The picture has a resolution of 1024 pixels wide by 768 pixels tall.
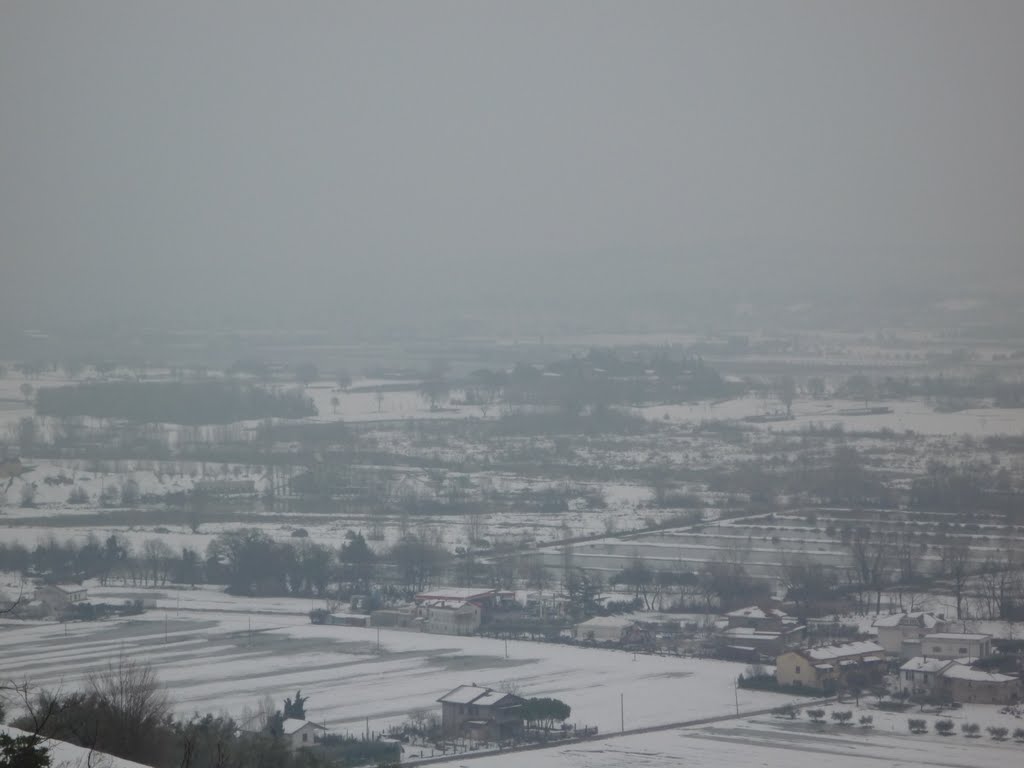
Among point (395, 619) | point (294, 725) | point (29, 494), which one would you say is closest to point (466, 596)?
point (395, 619)

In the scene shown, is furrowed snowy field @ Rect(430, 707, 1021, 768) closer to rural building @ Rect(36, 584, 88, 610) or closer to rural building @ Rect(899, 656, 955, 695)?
rural building @ Rect(899, 656, 955, 695)

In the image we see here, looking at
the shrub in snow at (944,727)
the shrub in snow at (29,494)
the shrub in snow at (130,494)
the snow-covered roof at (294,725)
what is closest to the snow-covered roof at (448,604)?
the snow-covered roof at (294,725)

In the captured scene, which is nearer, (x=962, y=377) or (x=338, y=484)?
(x=338, y=484)

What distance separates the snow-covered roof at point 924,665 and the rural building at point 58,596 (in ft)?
17.0

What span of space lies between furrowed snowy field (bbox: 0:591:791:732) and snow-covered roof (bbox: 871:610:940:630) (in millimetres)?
953

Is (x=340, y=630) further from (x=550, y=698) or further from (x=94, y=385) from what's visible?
(x=94, y=385)

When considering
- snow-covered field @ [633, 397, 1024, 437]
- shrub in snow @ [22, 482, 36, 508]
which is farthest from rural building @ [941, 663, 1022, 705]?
snow-covered field @ [633, 397, 1024, 437]

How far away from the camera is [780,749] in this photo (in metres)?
7.12

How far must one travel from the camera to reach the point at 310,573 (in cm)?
1152

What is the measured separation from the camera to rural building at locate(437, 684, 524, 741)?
7.57 metres

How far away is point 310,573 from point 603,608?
7.41ft

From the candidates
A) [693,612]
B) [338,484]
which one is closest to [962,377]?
Answer: [338,484]

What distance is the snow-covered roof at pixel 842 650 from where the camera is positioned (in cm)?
850

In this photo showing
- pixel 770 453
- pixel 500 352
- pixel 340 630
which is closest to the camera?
pixel 340 630
